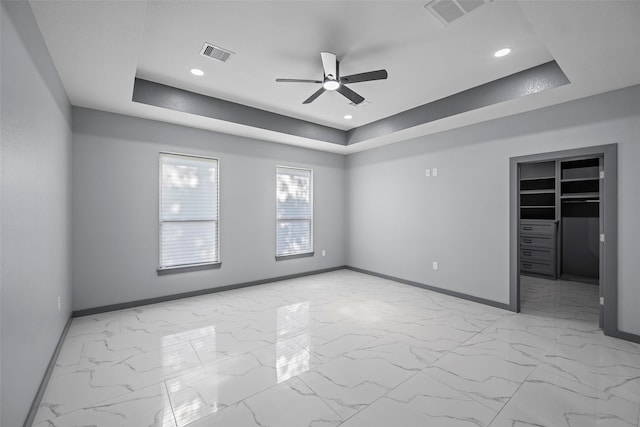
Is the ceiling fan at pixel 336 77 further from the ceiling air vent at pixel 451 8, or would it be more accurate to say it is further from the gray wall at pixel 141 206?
the gray wall at pixel 141 206

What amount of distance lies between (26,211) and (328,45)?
2626mm

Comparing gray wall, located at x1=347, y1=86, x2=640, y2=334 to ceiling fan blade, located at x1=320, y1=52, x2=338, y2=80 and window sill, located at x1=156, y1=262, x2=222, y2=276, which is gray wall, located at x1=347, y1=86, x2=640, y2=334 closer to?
ceiling fan blade, located at x1=320, y1=52, x2=338, y2=80

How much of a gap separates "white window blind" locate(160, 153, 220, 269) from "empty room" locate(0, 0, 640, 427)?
0.03m

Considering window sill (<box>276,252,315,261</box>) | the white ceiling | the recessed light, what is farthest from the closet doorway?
window sill (<box>276,252,315,261</box>)

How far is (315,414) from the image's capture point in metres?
1.89

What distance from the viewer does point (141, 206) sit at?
13.1 feet

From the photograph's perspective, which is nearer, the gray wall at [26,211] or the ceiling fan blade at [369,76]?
the gray wall at [26,211]

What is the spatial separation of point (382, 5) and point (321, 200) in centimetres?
411

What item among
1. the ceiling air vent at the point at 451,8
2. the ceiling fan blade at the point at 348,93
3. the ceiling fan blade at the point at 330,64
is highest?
the ceiling air vent at the point at 451,8

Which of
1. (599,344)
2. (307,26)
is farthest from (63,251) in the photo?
(599,344)

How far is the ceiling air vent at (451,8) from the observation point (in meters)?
2.11

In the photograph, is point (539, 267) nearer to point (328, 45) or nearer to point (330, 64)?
point (330, 64)

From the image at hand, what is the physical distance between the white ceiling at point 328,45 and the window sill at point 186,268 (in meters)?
2.14

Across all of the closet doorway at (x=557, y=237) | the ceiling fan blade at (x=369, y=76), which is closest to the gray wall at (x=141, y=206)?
the ceiling fan blade at (x=369, y=76)
